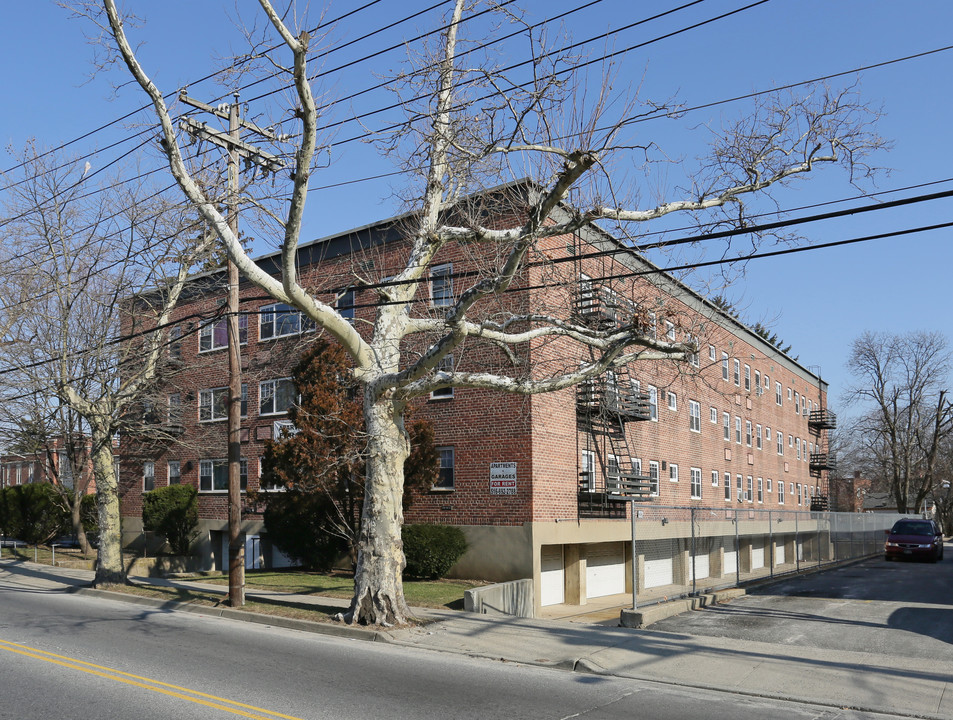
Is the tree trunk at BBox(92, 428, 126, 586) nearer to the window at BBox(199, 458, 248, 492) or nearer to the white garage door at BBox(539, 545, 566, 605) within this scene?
the window at BBox(199, 458, 248, 492)

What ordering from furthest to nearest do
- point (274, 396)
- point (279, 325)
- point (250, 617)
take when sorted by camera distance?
point (279, 325), point (274, 396), point (250, 617)

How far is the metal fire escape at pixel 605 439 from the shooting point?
77.9 feet

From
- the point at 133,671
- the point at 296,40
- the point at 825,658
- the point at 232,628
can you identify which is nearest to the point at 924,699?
the point at 825,658

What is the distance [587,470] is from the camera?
24.8 m

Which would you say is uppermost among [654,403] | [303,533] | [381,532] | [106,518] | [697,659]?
[654,403]

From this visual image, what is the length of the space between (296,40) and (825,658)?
1146 centimetres

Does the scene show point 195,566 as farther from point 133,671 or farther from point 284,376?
point 133,671

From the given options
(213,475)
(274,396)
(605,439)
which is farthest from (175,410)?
(605,439)

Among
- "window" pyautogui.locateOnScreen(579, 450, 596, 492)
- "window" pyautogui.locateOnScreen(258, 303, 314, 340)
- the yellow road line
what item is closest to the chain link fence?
"window" pyautogui.locateOnScreen(579, 450, 596, 492)

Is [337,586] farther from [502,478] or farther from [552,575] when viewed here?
[552,575]

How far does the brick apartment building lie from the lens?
21094 millimetres

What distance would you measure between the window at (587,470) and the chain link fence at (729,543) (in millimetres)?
1774

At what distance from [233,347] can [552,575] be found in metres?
11.9

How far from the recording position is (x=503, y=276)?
12.0 m
